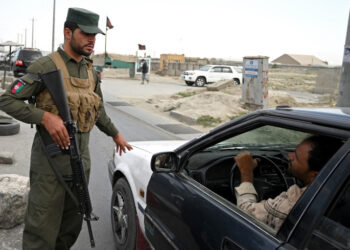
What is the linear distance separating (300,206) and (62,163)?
5.30 ft

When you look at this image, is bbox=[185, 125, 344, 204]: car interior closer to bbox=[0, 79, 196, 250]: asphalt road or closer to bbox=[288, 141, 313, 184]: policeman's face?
bbox=[288, 141, 313, 184]: policeman's face

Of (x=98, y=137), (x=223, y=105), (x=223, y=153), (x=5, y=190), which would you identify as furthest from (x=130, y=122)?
(x=223, y=153)

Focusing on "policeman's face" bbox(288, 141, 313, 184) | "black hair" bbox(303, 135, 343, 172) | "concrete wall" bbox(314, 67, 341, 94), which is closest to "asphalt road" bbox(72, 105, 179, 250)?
"policeman's face" bbox(288, 141, 313, 184)

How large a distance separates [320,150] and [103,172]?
14.0 feet

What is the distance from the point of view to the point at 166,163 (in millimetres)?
2572

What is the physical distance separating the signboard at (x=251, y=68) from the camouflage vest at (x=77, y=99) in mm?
11663

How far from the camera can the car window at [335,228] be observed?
1393 millimetres

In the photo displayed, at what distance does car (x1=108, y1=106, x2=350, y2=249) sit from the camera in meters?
1.47

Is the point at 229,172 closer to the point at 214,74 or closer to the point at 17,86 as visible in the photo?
the point at 17,86

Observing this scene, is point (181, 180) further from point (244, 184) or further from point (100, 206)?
point (100, 206)

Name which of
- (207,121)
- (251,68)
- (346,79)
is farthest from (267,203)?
(251,68)

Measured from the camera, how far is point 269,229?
5.55 feet

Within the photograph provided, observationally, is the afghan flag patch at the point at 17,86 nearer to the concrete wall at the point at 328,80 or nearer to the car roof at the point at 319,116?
the car roof at the point at 319,116

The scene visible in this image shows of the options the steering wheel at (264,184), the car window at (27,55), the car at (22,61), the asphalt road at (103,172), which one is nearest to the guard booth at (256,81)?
the asphalt road at (103,172)
